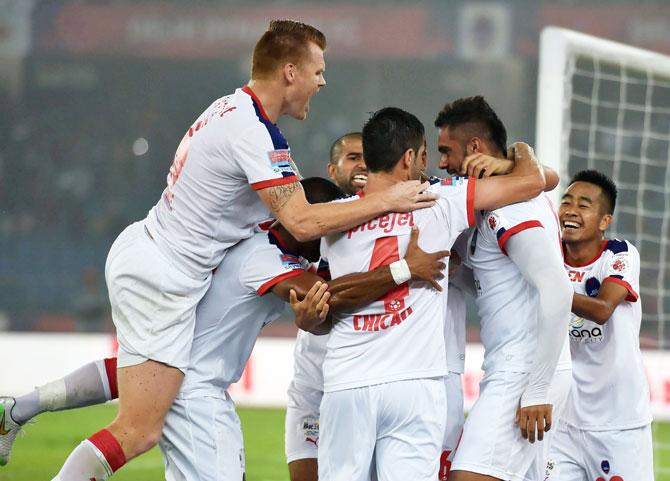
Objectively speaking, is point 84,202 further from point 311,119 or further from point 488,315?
point 488,315

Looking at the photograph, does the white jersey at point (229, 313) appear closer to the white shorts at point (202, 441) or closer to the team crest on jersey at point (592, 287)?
the white shorts at point (202, 441)

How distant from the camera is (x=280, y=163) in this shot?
13.4 ft

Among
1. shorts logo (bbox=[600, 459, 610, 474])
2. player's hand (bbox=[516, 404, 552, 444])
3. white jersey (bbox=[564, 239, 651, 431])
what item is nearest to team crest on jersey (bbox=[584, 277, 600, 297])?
white jersey (bbox=[564, 239, 651, 431])

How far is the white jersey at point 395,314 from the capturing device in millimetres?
3805

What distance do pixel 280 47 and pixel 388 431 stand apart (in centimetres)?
160

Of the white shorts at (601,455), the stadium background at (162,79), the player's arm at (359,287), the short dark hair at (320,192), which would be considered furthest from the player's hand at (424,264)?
the stadium background at (162,79)

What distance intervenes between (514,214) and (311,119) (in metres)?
11.6

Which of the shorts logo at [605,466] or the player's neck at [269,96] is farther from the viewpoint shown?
the shorts logo at [605,466]

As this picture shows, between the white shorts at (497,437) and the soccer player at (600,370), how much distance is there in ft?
2.82

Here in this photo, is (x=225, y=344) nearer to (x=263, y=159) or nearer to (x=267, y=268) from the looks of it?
Result: (x=267, y=268)

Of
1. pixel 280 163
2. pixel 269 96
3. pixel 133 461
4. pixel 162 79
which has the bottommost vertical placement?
pixel 133 461

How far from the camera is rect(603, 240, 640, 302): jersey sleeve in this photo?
4.68 m

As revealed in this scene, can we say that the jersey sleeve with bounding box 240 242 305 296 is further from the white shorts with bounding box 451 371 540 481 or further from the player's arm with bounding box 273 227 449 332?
the white shorts with bounding box 451 371 540 481

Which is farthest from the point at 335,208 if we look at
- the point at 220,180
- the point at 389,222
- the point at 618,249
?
the point at 618,249
